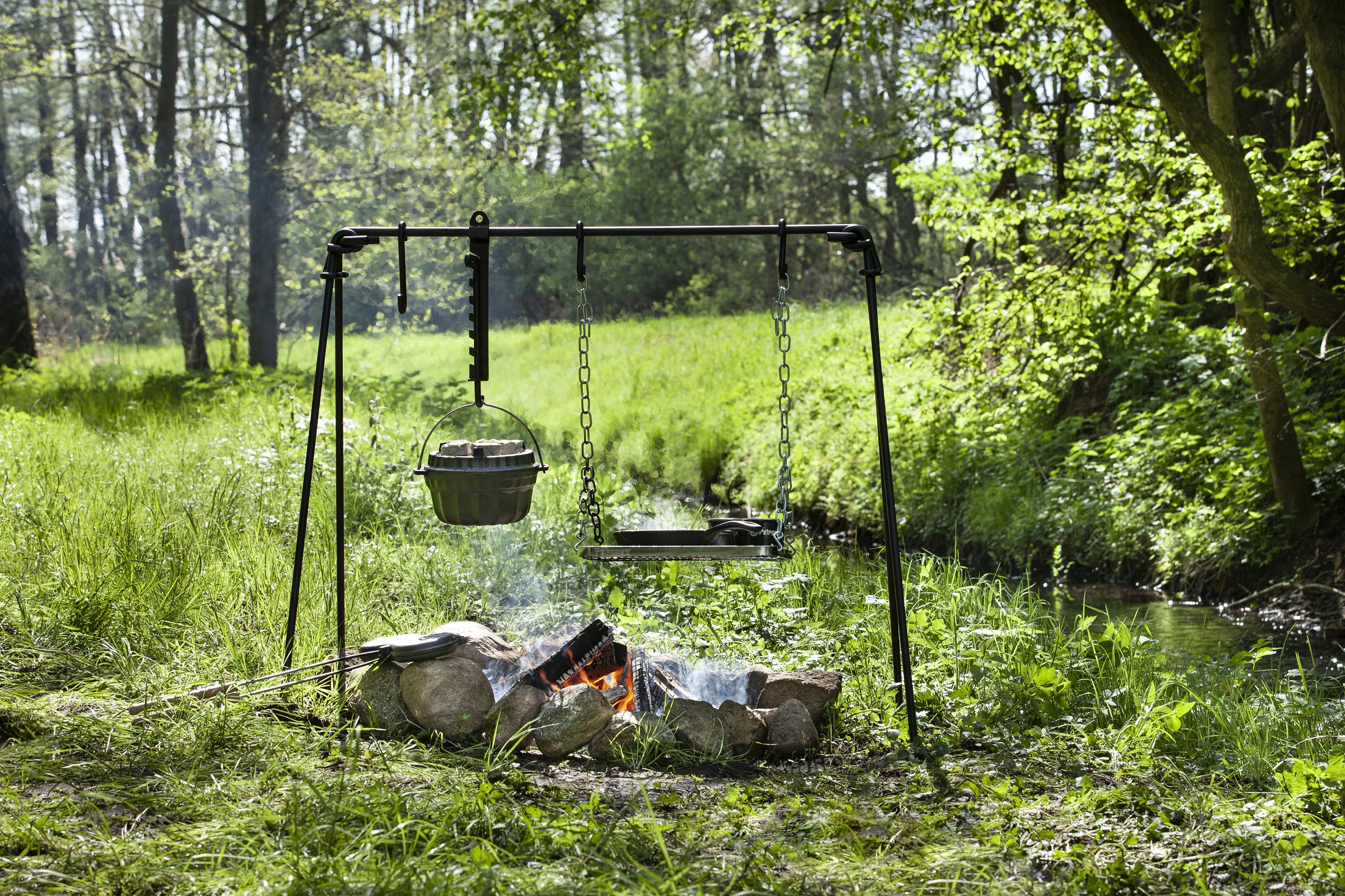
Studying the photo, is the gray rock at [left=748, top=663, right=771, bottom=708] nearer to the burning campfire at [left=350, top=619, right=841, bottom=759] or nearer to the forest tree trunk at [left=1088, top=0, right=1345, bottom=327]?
the burning campfire at [left=350, top=619, right=841, bottom=759]

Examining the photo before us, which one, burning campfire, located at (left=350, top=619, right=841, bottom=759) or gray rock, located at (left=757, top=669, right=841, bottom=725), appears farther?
gray rock, located at (left=757, top=669, right=841, bottom=725)

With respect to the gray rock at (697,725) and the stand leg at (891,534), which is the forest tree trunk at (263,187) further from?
the stand leg at (891,534)

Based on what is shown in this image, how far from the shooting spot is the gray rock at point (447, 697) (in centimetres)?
366

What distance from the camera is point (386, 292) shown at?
2386cm

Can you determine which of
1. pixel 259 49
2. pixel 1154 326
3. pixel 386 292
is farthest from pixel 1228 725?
pixel 386 292

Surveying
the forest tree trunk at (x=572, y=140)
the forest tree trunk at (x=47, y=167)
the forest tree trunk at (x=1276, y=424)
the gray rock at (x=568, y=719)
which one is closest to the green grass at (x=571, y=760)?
the gray rock at (x=568, y=719)

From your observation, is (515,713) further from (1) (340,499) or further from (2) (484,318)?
(2) (484,318)

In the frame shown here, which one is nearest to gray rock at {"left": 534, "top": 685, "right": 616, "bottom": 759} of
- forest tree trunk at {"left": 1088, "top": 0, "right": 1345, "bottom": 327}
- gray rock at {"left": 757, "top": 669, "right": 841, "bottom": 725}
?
gray rock at {"left": 757, "top": 669, "right": 841, "bottom": 725}

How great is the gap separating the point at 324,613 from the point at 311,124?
17716 mm

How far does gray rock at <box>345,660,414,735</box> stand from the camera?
3.70 metres

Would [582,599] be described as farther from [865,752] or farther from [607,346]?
[607,346]

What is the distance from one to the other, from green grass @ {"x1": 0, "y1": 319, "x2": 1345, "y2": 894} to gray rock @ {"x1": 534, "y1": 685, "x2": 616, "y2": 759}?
0.25 feet

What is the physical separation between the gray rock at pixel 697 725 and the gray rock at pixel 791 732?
0.68 ft

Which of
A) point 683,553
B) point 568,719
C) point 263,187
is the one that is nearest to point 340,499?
point 568,719
